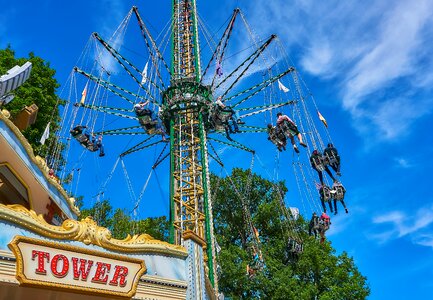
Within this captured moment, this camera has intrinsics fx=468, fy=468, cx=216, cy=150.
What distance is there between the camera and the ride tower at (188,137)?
20.6 meters

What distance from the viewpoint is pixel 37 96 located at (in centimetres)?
2469

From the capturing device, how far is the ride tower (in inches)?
813

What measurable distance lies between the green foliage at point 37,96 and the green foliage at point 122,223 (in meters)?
10.2

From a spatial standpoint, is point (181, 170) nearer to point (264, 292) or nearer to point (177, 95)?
point (177, 95)

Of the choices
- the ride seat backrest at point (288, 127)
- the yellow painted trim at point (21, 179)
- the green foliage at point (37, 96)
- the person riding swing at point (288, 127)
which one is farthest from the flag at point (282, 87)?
the yellow painted trim at point (21, 179)

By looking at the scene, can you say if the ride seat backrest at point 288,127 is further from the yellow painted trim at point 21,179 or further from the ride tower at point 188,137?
the yellow painted trim at point 21,179

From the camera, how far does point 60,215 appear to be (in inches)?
629

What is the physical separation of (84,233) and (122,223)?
24.1 m

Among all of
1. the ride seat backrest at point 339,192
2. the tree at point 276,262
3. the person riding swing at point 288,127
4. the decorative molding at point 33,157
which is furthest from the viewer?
the tree at point 276,262

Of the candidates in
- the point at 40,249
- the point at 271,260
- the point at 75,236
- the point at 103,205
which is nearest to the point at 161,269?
the point at 75,236

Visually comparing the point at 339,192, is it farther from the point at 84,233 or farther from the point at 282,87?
the point at 84,233

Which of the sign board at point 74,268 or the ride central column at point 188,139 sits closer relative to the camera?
the sign board at point 74,268

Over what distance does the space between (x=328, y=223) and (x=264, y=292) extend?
325 inches

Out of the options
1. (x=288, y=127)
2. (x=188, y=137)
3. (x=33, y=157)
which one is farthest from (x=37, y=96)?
(x=288, y=127)
